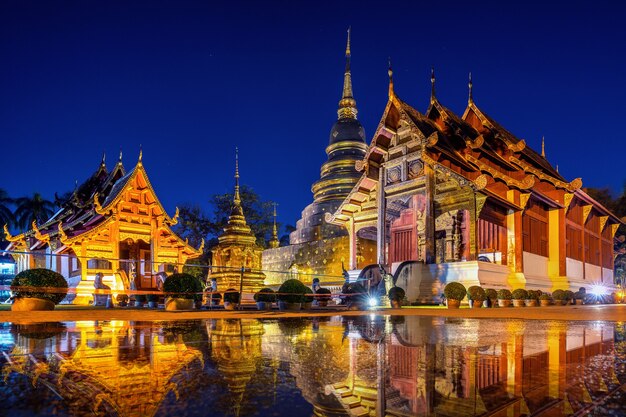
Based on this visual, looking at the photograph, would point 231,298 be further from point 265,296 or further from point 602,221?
point 602,221

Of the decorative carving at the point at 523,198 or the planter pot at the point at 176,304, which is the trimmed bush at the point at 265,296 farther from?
the decorative carving at the point at 523,198

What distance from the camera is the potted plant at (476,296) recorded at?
15.2 meters

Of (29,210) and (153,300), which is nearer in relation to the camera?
(153,300)

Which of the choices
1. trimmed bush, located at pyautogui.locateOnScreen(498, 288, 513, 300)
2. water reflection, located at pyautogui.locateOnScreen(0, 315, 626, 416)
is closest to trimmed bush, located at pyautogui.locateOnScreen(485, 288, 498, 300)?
trimmed bush, located at pyautogui.locateOnScreen(498, 288, 513, 300)

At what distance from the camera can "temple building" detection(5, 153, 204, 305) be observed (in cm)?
2130

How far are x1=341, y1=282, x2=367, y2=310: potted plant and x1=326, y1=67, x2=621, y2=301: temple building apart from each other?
138 cm

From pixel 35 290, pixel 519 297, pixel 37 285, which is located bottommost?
pixel 519 297

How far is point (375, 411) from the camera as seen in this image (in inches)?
73.3

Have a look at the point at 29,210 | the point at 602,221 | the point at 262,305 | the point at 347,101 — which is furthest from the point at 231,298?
the point at 29,210

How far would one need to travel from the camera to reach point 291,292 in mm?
14633

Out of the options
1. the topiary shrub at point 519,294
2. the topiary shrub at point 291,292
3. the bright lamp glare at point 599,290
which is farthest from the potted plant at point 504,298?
the bright lamp glare at point 599,290

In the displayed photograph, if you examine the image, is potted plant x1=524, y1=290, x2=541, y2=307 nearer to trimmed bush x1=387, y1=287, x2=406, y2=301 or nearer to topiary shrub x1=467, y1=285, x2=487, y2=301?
topiary shrub x1=467, y1=285, x2=487, y2=301

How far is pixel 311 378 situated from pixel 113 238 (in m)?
21.9

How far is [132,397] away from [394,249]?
2280 cm
